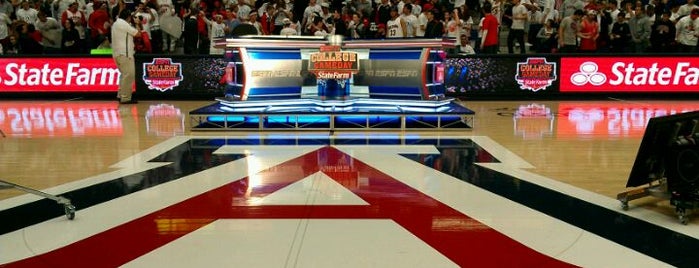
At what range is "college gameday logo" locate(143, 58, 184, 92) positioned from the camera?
52.5ft

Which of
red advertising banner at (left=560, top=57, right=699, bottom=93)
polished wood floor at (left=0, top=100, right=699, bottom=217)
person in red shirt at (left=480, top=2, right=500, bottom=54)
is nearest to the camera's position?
polished wood floor at (left=0, top=100, right=699, bottom=217)

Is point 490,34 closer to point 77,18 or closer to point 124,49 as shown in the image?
point 124,49

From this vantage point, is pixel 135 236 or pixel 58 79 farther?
pixel 58 79

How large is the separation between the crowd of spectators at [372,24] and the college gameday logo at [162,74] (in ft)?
2.58

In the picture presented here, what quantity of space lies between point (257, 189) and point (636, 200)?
146 inches

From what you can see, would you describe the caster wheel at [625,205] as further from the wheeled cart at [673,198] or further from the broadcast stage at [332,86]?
the broadcast stage at [332,86]

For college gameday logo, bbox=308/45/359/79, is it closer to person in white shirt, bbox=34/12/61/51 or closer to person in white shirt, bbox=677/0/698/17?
person in white shirt, bbox=34/12/61/51

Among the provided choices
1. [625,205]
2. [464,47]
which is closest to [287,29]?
[464,47]

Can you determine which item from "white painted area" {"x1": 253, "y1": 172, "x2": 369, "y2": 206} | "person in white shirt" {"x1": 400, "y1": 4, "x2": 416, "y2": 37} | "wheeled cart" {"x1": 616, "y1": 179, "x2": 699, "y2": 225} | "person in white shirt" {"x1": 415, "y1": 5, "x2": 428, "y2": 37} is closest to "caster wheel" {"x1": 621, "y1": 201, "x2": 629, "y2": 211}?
"wheeled cart" {"x1": 616, "y1": 179, "x2": 699, "y2": 225}

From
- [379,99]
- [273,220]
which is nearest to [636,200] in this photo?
Answer: [273,220]

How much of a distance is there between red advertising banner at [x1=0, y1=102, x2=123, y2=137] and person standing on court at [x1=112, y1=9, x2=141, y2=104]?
23.8 inches

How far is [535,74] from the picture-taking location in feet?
52.5

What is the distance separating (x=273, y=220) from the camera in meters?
5.35

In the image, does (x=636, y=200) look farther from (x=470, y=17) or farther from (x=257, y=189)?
(x=470, y=17)
